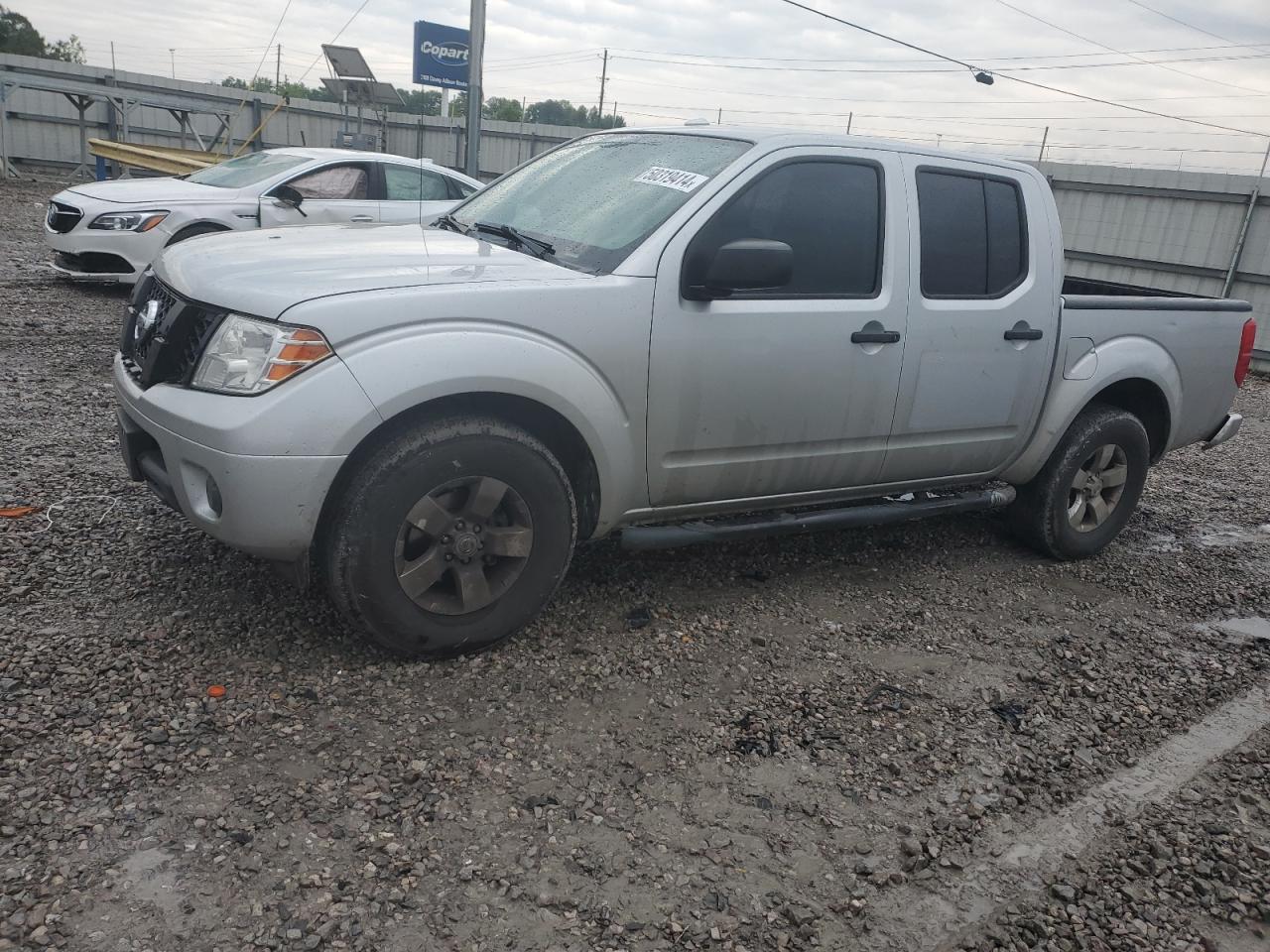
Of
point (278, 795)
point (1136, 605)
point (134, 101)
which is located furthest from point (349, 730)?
point (134, 101)

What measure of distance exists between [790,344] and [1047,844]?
189 centimetres

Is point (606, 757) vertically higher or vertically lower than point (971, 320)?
lower

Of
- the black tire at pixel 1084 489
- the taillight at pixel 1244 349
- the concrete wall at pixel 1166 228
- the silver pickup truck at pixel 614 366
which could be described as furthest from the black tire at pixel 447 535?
the concrete wall at pixel 1166 228

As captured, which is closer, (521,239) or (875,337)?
(521,239)

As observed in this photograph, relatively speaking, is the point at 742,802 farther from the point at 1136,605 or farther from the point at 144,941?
the point at 1136,605

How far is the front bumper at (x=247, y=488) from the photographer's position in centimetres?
297

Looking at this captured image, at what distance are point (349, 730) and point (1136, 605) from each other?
365 centimetres

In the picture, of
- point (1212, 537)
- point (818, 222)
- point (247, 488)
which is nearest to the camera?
point (247, 488)

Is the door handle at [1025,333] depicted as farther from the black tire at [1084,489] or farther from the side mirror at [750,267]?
the side mirror at [750,267]

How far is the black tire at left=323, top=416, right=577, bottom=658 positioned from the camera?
315 cm

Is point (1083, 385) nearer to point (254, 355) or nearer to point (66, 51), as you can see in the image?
point (254, 355)

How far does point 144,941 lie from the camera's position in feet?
7.04

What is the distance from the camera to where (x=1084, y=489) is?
5148 mm

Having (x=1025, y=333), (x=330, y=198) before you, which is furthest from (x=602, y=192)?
(x=330, y=198)
